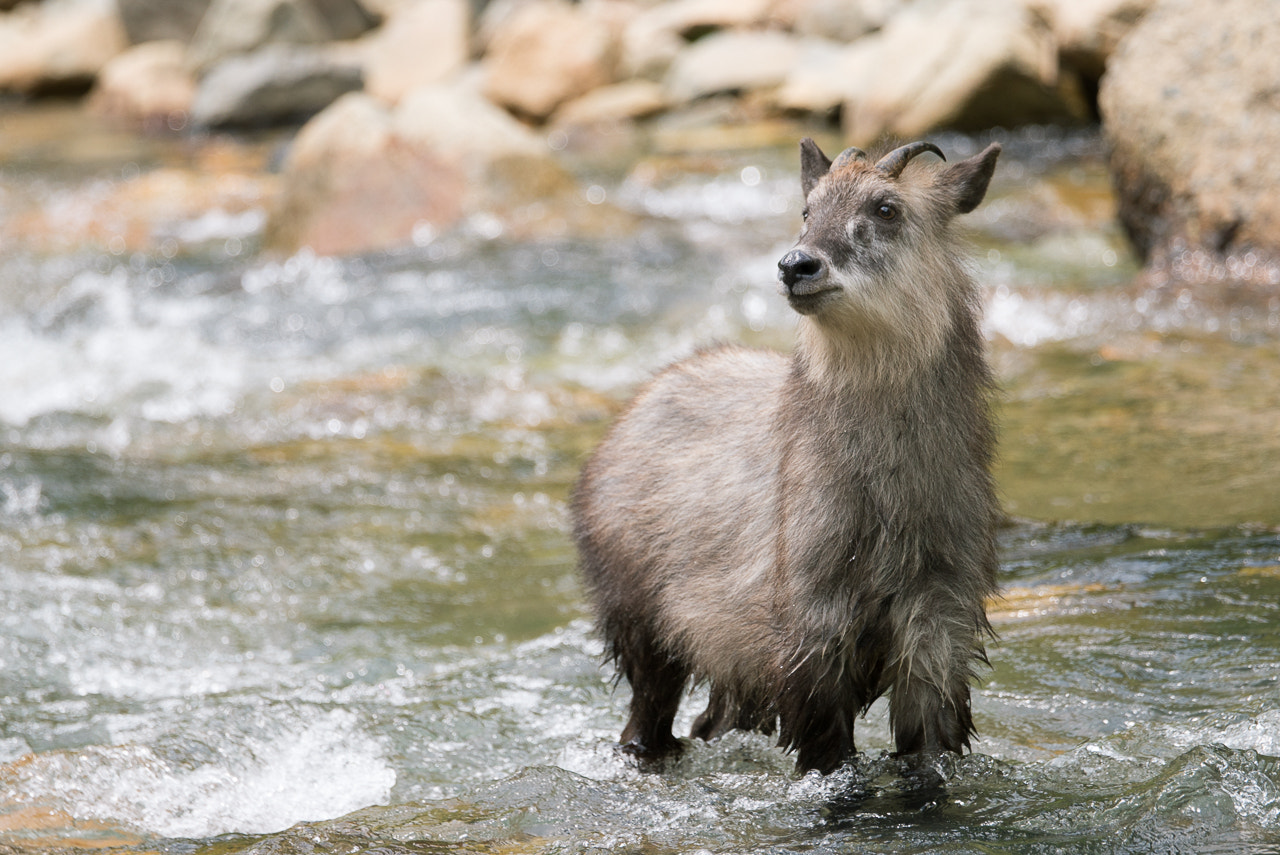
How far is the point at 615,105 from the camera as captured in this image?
18.5 meters

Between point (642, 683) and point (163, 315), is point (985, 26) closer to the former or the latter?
point (163, 315)

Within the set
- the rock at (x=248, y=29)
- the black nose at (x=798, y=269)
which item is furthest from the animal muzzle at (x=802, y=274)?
the rock at (x=248, y=29)

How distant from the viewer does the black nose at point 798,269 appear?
335cm

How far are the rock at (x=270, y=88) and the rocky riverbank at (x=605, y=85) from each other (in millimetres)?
33

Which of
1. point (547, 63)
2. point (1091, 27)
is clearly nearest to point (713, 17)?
point (547, 63)

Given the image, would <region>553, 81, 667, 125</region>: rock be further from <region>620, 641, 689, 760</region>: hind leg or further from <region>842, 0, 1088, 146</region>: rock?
<region>620, 641, 689, 760</region>: hind leg

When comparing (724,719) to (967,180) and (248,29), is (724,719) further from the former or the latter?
(248,29)

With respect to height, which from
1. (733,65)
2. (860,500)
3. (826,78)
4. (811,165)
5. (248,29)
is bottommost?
(248,29)

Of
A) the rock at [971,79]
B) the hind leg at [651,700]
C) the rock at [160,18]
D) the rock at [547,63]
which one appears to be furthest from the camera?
the rock at [160,18]

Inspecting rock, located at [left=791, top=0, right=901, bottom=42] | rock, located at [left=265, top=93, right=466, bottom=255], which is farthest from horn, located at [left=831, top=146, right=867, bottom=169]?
rock, located at [left=791, top=0, right=901, bottom=42]

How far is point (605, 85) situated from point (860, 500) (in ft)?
54.9

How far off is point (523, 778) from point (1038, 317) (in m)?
5.97

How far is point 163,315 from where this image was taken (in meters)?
10.6

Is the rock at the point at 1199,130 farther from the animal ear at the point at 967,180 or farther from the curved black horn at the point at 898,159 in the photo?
the curved black horn at the point at 898,159
